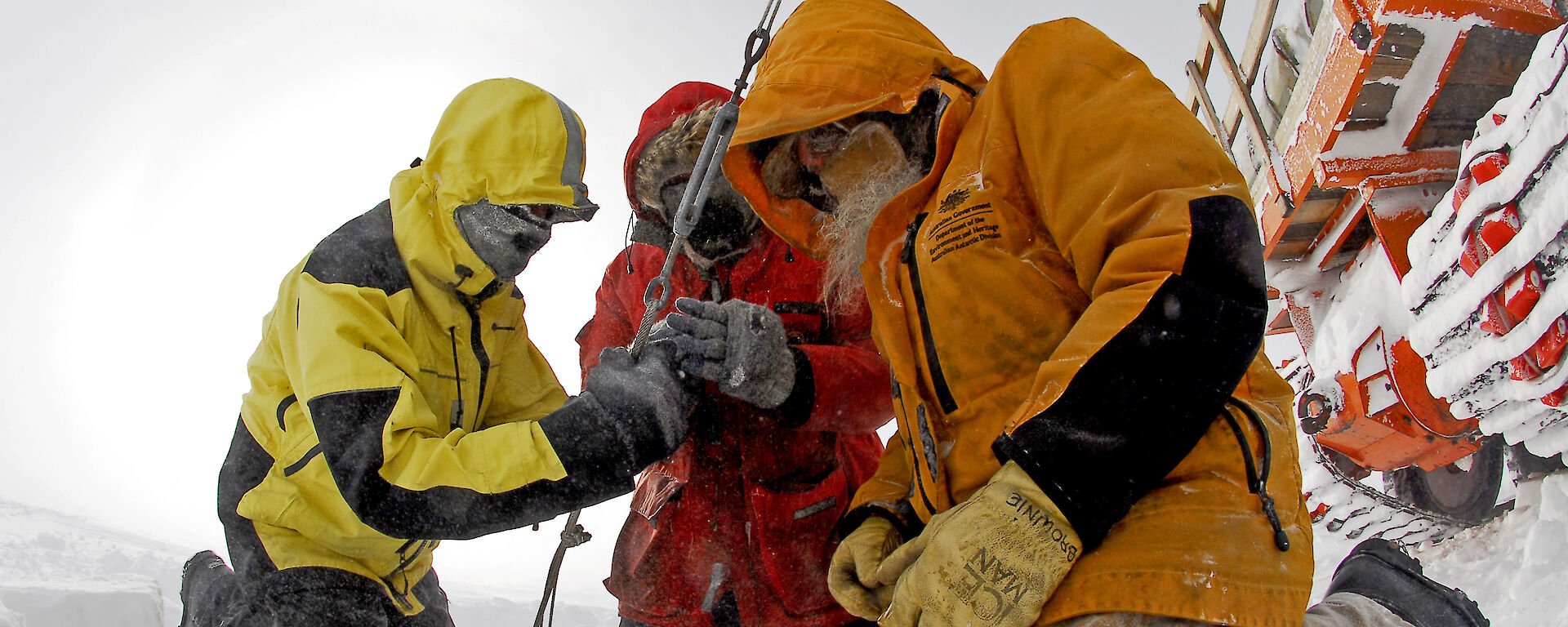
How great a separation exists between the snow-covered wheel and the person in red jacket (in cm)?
369

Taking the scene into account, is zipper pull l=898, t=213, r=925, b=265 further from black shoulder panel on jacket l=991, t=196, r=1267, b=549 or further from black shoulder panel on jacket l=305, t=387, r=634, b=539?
black shoulder panel on jacket l=305, t=387, r=634, b=539

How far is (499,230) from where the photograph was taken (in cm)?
205

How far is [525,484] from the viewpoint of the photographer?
1697 mm

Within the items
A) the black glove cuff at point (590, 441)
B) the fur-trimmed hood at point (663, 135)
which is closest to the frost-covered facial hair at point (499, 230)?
the fur-trimmed hood at point (663, 135)

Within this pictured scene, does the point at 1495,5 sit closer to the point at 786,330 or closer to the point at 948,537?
the point at 786,330

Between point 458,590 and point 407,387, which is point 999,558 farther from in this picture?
point 458,590

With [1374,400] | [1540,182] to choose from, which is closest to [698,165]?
[1540,182]

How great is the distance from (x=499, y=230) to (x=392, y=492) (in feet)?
2.34

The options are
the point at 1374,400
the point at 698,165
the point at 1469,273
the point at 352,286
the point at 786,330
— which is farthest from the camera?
the point at 1374,400

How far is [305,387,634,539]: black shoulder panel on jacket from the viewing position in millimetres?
1662

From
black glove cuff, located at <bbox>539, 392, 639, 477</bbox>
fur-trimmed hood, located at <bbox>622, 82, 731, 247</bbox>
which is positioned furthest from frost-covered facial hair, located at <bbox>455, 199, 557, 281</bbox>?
black glove cuff, located at <bbox>539, 392, 639, 477</bbox>

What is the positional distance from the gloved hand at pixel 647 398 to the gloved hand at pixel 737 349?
0.05 m

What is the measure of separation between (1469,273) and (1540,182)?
1.29ft

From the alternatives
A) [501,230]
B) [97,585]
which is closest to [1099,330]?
[501,230]
